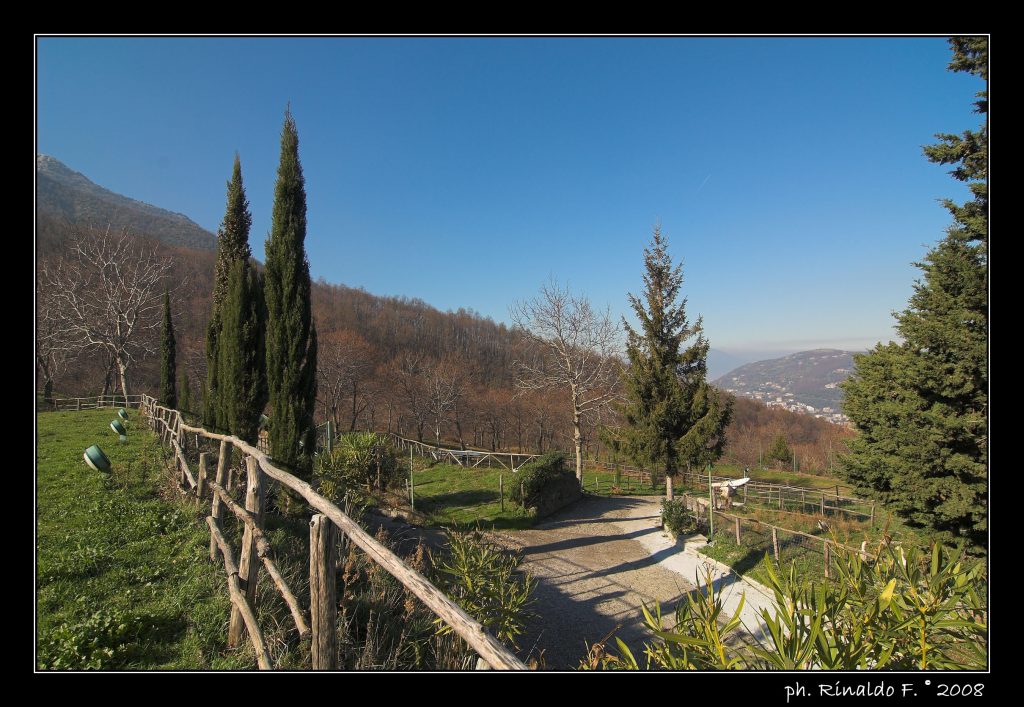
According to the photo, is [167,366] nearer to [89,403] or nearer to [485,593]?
[89,403]

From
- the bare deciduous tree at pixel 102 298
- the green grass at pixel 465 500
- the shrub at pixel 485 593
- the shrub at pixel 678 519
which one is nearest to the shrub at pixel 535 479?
the green grass at pixel 465 500

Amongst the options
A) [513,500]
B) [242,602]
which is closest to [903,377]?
[513,500]

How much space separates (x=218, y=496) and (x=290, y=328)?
6.08 metres

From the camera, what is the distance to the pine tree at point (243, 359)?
32.4 feet

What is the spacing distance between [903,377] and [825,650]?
34.3ft

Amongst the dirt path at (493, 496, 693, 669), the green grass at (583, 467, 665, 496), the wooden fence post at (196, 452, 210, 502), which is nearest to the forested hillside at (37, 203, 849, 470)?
the green grass at (583, 467, 665, 496)

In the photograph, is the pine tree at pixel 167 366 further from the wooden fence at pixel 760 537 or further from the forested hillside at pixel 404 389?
the wooden fence at pixel 760 537

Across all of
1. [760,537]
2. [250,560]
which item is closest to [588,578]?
[760,537]

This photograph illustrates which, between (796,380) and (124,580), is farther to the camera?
(796,380)

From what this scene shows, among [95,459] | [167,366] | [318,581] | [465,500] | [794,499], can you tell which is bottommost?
[794,499]

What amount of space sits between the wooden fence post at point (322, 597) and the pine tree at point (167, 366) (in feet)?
66.8

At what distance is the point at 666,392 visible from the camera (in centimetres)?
1404

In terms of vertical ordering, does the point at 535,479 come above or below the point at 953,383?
below

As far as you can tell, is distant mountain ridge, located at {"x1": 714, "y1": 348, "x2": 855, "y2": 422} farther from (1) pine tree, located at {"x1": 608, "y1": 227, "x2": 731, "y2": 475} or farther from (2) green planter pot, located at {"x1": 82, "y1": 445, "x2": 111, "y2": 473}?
(2) green planter pot, located at {"x1": 82, "y1": 445, "x2": 111, "y2": 473}
